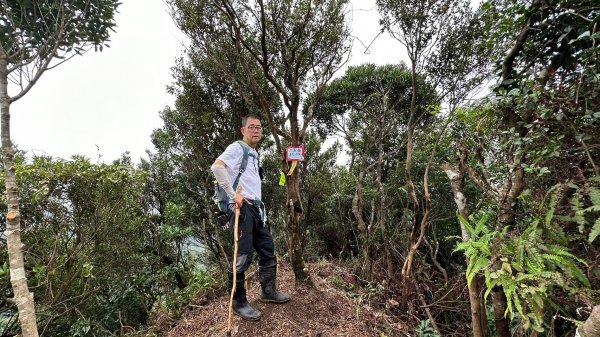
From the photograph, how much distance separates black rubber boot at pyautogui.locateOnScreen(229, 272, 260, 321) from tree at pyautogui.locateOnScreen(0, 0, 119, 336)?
173cm

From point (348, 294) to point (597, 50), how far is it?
3647 mm

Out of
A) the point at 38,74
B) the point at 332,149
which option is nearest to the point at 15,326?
the point at 38,74

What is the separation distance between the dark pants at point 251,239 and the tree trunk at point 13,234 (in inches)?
70.9

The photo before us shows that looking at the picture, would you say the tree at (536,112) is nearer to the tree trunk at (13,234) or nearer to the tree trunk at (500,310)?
the tree trunk at (500,310)

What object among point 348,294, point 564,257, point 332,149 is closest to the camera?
point 564,257

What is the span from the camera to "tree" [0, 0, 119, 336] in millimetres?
2512

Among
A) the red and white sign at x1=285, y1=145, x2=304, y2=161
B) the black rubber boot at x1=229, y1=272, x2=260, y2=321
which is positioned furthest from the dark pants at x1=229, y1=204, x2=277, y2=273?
the red and white sign at x1=285, y1=145, x2=304, y2=161

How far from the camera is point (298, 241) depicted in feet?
12.0

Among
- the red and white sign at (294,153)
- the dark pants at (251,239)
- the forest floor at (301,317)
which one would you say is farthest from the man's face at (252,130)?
the forest floor at (301,317)

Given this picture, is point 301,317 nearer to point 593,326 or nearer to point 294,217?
point 294,217

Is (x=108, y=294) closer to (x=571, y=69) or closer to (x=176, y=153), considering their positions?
(x=176, y=153)

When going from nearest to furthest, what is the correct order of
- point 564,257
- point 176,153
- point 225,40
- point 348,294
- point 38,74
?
1. point 564,257
2. point 38,74
3. point 348,294
4. point 225,40
5. point 176,153

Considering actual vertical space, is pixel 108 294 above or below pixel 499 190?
below

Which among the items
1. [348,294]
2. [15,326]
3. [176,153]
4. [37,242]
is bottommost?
[348,294]
